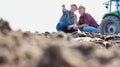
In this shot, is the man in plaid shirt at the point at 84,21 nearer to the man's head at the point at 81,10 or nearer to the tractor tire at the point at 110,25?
the man's head at the point at 81,10

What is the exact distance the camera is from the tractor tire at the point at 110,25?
48.0 ft

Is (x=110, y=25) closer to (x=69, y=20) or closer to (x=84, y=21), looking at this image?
(x=84, y=21)

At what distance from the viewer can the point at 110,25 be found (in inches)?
604

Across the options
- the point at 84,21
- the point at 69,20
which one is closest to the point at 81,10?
the point at 84,21

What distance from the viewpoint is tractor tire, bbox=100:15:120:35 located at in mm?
14617

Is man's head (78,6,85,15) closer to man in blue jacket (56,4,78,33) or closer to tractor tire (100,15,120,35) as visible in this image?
man in blue jacket (56,4,78,33)

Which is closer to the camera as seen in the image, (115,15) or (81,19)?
(81,19)

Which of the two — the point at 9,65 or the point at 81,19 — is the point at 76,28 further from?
the point at 9,65

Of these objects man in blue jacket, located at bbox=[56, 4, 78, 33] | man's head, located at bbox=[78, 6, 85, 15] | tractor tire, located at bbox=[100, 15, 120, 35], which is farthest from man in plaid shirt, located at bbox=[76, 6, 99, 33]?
tractor tire, located at bbox=[100, 15, 120, 35]

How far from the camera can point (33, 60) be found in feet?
3.37

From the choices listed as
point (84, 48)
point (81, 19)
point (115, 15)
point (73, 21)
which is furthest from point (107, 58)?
point (115, 15)

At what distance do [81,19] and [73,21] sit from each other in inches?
26.6

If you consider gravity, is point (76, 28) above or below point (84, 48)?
below

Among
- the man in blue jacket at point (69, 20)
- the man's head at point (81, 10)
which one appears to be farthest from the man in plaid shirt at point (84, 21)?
the man in blue jacket at point (69, 20)
